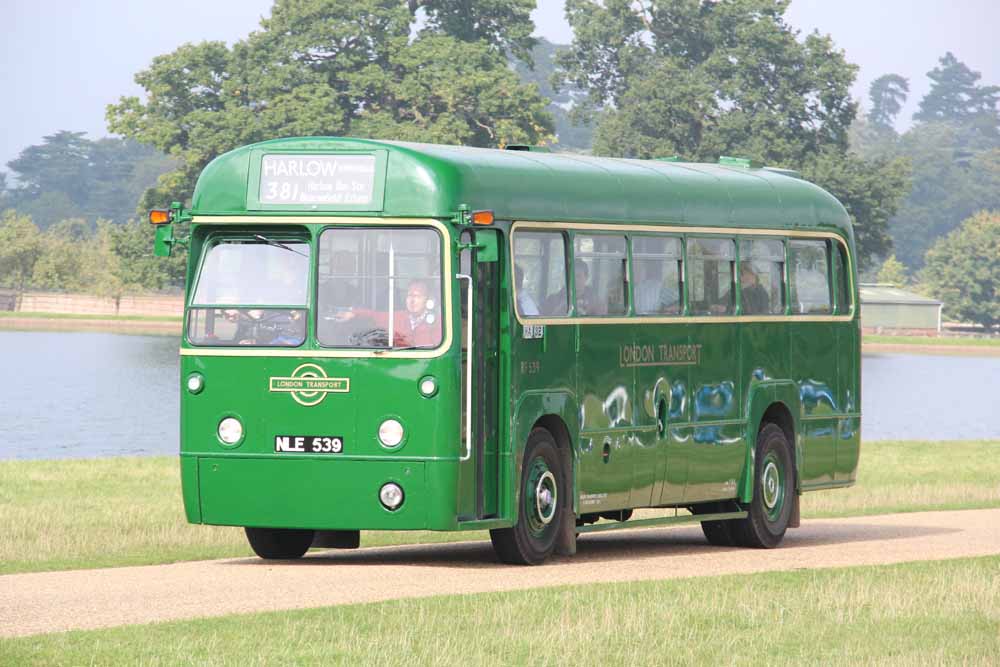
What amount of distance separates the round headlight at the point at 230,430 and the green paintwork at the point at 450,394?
50mm

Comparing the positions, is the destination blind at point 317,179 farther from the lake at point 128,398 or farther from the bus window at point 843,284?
the lake at point 128,398

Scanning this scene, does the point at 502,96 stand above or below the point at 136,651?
above

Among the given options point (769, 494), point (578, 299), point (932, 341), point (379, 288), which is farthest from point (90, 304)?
point (379, 288)

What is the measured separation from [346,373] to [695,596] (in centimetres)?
312

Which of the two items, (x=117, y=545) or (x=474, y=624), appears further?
(x=117, y=545)

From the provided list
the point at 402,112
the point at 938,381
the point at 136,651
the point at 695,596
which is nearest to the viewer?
the point at 136,651

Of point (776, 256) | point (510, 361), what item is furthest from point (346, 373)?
point (776, 256)

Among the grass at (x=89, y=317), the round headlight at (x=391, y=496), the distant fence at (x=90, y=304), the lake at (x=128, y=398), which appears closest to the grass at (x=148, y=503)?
the round headlight at (x=391, y=496)

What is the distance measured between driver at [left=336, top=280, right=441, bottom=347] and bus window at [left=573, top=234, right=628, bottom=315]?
6.18ft

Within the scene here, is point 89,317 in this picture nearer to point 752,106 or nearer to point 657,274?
point 752,106

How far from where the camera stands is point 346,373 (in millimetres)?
15938

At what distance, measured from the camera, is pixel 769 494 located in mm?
20625

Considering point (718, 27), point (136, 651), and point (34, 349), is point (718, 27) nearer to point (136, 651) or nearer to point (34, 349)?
point (34, 349)

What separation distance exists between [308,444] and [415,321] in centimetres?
120
